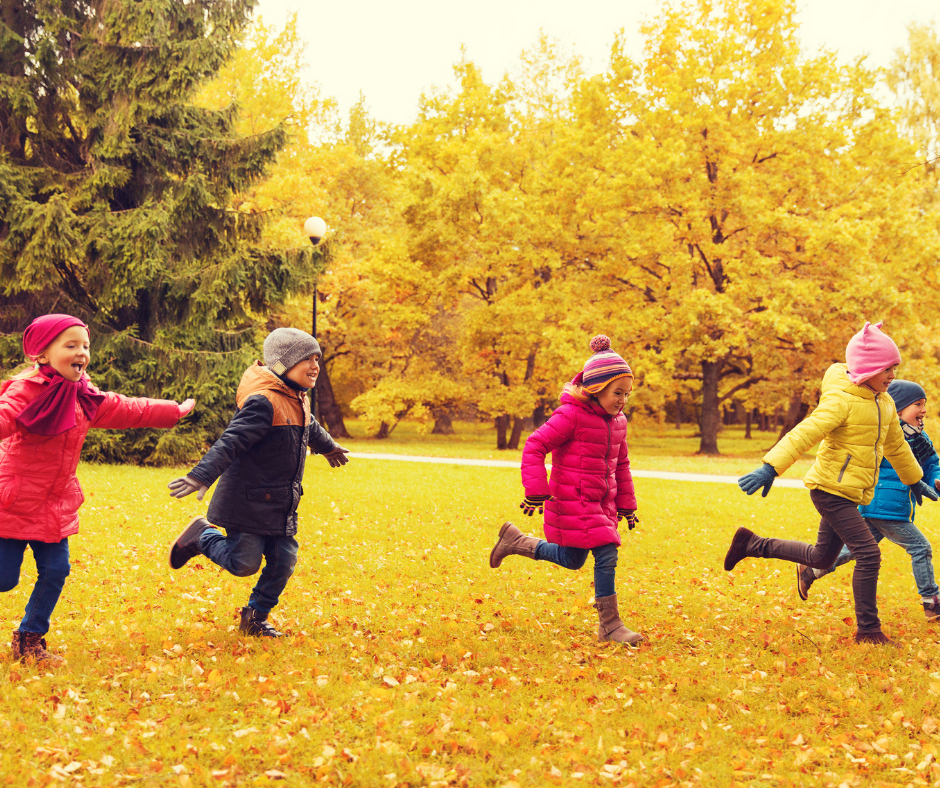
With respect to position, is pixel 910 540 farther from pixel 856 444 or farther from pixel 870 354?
pixel 870 354

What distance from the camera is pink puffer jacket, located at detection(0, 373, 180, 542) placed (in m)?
4.26

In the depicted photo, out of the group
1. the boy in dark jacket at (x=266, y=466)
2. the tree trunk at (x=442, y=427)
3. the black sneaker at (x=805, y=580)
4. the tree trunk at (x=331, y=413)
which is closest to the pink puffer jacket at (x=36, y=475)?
the boy in dark jacket at (x=266, y=466)

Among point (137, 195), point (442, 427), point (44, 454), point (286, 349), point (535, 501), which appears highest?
point (137, 195)

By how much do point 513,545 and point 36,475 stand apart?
3.29 meters

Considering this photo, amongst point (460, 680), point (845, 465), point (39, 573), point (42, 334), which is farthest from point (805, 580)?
point (42, 334)

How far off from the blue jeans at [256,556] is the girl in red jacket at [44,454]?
0.86 metres

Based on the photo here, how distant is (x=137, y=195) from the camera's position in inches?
633

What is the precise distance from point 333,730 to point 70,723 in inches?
51.1

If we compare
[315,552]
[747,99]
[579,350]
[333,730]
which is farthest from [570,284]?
[333,730]

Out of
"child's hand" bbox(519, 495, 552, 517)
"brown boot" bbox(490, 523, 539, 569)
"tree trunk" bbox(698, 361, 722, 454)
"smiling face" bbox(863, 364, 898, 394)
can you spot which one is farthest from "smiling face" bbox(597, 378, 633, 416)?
"tree trunk" bbox(698, 361, 722, 454)

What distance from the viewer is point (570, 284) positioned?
26.0 m

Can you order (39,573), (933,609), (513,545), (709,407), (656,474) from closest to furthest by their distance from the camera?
(39,573)
(513,545)
(933,609)
(656,474)
(709,407)

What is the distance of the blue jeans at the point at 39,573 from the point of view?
14.4 ft

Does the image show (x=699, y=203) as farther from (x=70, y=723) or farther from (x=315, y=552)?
(x=70, y=723)
